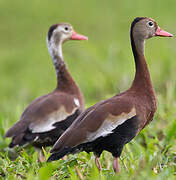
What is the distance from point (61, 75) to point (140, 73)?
5.84 ft

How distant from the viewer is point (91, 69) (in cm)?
1180

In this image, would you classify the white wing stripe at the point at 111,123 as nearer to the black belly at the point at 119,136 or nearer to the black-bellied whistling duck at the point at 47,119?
the black belly at the point at 119,136

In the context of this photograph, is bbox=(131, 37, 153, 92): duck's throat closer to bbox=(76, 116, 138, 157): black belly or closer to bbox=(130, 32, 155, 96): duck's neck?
bbox=(130, 32, 155, 96): duck's neck

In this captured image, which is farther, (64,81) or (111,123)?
(64,81)

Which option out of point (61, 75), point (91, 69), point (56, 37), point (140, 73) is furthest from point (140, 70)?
point (91, 69)

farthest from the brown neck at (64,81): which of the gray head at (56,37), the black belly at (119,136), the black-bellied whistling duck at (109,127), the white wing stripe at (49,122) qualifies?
the black belly at (119,136)

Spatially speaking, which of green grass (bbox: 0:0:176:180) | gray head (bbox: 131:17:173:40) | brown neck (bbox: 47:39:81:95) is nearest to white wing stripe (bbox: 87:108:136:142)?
green grass (bbox: 0:0:176:180)

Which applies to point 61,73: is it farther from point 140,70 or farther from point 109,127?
point 109,127

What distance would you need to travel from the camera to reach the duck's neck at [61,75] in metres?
6.08

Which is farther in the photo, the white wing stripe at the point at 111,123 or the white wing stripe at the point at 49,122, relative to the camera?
the white wing stripe at the point at 49,122

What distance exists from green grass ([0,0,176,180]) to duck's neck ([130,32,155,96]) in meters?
0.57

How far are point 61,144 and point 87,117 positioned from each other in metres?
0.32

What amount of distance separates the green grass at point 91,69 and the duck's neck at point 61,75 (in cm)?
66

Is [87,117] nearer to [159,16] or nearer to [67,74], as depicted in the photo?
[67,74]
